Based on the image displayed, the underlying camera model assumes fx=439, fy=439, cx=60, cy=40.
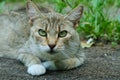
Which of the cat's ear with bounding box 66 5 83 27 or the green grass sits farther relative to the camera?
the green grass

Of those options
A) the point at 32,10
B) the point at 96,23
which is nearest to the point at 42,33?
the point at 32,10

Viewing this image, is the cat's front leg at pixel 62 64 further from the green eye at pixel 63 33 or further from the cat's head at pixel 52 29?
the green eye at pixel 63 33

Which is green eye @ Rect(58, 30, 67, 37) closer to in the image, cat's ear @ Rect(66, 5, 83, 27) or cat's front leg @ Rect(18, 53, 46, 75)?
cat's ear @ Rect(66, 5, 83, 27)

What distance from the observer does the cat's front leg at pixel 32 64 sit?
4.61 metres

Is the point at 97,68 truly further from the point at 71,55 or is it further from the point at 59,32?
the point at 59,32

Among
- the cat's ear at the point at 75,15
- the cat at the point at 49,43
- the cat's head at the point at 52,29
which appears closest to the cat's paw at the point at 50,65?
the cat at the point at 49,43

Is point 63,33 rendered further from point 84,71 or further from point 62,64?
point 84,71

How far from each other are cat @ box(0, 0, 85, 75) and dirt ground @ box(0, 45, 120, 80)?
0.07 m

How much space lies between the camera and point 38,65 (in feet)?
15.4

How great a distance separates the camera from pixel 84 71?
192 inches

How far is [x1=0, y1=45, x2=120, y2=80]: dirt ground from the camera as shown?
4598 millimetres

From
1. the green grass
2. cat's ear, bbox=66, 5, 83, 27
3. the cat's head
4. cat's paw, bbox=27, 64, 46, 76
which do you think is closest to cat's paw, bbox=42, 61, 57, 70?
cat's paw, bbox=27, 64, 46, 76

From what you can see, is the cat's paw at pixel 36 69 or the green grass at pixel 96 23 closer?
the cat's paw at pixel 36 69

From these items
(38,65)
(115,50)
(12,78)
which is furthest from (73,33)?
(115,50)
